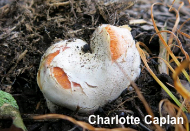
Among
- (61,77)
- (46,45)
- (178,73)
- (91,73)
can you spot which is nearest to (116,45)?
(91,73)

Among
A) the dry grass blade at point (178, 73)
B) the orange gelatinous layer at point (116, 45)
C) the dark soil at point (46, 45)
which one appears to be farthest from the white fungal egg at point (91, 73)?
the dry grass blade at point (178, 73)

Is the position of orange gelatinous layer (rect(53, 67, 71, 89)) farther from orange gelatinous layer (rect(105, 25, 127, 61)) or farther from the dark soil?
orange gelatinous layer (rect(105, 25, 127, 61))

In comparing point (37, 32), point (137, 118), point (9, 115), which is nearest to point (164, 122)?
point (137, 118)

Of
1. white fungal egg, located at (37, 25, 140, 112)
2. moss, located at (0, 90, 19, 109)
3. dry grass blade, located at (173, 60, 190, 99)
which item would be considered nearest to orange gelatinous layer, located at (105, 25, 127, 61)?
white fungal egg, located at (37, 25, 140, 112)

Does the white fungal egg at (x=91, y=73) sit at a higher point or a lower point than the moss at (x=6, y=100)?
higher

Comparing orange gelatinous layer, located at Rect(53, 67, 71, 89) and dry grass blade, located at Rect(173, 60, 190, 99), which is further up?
dry grass blade, located at Rect(173, 60, 190, 99)

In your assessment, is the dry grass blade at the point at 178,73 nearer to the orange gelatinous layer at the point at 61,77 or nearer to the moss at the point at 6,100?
the orange gelatinous layer at the point at 61,77

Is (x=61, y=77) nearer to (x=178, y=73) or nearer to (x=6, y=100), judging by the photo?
(x=6, y=100)
